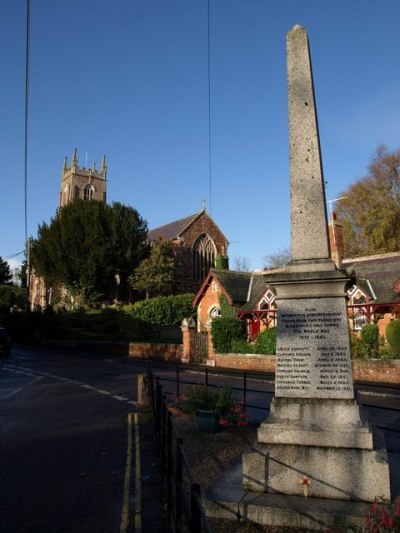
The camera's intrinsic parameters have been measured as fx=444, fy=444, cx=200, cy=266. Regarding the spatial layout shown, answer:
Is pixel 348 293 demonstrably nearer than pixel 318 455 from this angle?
No

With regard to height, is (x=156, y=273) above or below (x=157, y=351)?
above

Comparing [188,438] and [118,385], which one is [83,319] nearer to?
[118,385]

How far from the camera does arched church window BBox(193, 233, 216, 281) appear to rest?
201 feet

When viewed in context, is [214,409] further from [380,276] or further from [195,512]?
[380,276]

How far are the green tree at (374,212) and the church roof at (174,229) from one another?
24254 millimetres

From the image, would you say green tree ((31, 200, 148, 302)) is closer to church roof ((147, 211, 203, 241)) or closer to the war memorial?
church roof ((147, 211, 203, 241))

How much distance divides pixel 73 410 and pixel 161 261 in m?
38.5

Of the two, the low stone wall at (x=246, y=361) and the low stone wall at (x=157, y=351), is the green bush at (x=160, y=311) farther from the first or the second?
the low stone wall at (x=246, y=361)

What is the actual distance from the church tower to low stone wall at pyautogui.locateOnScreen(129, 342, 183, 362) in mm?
43898

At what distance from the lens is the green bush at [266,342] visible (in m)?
23.8

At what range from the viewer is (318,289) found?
550 cm

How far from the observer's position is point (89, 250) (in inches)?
1929

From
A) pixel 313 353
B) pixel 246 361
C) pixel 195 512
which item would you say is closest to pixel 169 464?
pixel 313 353

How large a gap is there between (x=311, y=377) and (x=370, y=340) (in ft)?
58.3
